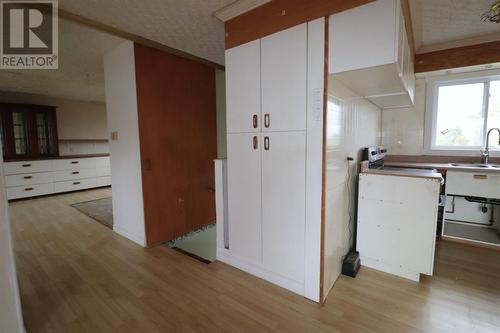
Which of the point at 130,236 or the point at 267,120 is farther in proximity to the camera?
the point at 130,236

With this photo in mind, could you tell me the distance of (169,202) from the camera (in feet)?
9.99

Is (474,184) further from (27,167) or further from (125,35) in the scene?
(27,167)

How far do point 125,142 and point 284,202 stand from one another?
2.17 m

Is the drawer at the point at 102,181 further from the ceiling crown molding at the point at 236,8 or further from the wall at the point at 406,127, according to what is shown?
the wall at the point at 406,127

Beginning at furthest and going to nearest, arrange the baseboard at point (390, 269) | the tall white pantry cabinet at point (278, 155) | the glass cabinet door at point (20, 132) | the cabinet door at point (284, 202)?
the glass cabinet door at point (20, 132) → the baseboard at point (390, 269) → the cabinet door at point (284, 202) → the tall white pantry cabinet at point (278, 155)

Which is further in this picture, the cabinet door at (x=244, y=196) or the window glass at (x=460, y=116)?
the window glass at (x=460, y=116)

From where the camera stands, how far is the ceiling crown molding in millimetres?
1860

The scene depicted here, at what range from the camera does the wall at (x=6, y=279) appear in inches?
52.5

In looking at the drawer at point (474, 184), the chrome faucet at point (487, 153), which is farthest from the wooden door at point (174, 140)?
the chrome faucet at point (487, 153)

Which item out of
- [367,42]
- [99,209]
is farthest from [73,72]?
[367,42]

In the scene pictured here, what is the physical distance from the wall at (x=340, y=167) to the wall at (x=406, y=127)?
1147mm

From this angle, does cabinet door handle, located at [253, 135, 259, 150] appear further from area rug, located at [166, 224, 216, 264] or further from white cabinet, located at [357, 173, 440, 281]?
area rug, located at [166, 224, 216, 264]

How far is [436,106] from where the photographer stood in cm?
322

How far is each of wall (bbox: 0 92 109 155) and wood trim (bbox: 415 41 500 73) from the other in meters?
7.42
